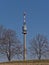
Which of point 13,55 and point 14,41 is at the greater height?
point 14,41

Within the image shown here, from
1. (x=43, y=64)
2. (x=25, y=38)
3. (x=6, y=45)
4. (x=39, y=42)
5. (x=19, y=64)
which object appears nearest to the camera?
(x=43, y=64)

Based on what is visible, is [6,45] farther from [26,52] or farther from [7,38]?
[26,52]

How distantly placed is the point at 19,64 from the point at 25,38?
24.0m

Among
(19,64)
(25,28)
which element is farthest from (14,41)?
(19,64)

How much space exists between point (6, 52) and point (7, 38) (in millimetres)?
3337

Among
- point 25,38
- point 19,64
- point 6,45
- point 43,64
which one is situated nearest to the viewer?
point 43,64

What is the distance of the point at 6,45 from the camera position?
174ft

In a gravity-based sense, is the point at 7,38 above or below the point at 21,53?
above

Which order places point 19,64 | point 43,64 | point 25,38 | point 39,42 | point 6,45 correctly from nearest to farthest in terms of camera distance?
point 43,64 → point 19,64 → point 6,45 → point 25,38 → point 39,42

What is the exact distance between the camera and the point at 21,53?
2162 inches

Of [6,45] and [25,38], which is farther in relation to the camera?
[25,38]

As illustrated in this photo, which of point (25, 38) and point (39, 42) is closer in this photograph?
point (25, 38)

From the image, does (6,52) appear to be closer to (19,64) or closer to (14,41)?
(14,41)

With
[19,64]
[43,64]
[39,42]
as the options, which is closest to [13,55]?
[39,42]
